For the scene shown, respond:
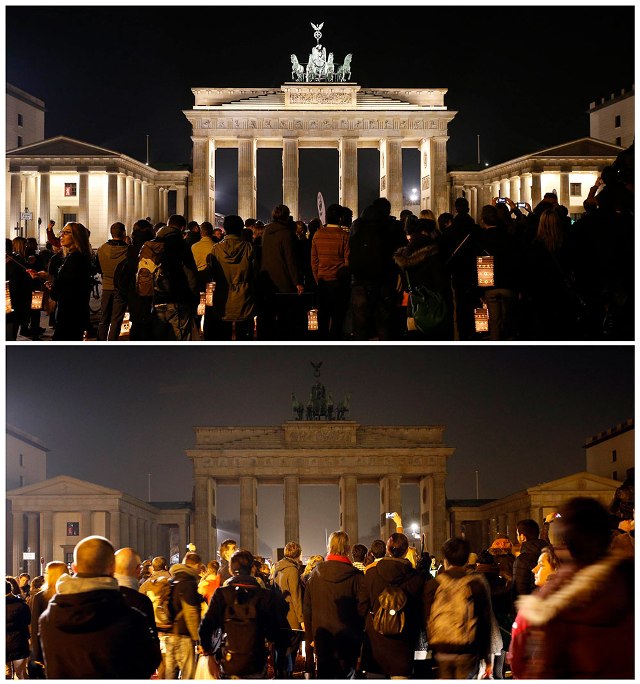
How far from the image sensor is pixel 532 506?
144ft

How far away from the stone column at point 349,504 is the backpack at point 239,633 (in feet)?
162

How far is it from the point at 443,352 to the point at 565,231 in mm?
2621

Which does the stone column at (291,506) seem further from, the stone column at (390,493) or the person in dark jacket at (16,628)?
the person in dark jacket at (16,628)

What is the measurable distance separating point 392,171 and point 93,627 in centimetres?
6877

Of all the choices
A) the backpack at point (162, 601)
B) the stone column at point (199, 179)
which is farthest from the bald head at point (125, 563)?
the stone column at point (199, 179)

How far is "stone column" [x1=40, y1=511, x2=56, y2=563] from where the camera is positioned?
49.2 metres

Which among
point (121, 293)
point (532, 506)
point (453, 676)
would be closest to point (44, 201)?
point (532, 506)

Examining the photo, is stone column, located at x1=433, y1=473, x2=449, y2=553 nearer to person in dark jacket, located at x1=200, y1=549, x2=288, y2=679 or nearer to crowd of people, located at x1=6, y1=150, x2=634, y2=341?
crowd of people, located at x1=6, y1=150, x2=634, y2=341

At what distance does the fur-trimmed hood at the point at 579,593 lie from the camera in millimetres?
6461

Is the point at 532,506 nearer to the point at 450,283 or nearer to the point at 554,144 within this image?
the point at 450,283

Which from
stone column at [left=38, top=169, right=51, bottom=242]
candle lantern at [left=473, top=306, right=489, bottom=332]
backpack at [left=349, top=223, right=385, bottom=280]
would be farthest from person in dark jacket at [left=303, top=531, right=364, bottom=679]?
stone column at [left=38, top=169, right=51, bottom=242]

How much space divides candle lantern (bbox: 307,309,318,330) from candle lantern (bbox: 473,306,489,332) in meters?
2.32

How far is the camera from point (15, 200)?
7444cm

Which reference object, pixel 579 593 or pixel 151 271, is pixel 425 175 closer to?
pixel 151 271
